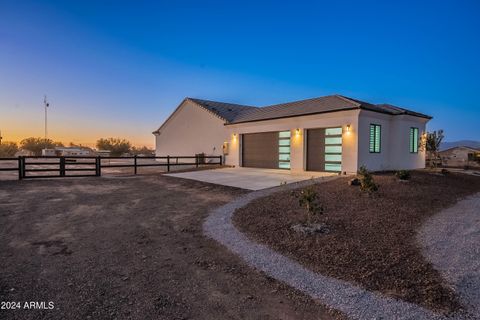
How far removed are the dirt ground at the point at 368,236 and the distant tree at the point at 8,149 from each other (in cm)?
4692

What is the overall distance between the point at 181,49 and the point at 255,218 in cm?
1595

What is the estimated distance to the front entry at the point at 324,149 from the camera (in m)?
14.3

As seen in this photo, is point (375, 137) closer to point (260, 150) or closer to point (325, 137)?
point (325, 137)

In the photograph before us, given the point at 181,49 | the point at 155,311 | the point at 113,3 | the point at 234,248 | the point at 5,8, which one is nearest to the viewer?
the point at 155,311

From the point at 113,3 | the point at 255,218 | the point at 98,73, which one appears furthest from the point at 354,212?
the point at 98,73

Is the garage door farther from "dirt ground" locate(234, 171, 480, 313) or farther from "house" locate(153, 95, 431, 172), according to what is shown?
"dirt ground" locate(234, 171, 480, 313)

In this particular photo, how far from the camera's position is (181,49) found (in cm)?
1864

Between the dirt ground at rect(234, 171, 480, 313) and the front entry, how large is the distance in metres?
4.90

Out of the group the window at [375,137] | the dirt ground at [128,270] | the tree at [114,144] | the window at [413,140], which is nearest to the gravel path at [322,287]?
the dirt ground at [128,270]

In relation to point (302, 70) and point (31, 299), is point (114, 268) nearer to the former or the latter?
point (31, 299)

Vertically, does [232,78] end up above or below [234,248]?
above

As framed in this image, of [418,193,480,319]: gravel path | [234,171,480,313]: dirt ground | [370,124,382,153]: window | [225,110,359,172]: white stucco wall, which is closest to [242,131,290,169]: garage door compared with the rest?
[225,110,359,172]: white stucco wall

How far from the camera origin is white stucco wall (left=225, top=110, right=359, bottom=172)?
Answer: 13398mm

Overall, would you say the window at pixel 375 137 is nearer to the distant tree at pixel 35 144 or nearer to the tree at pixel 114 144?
the tree at pixel 114 144
